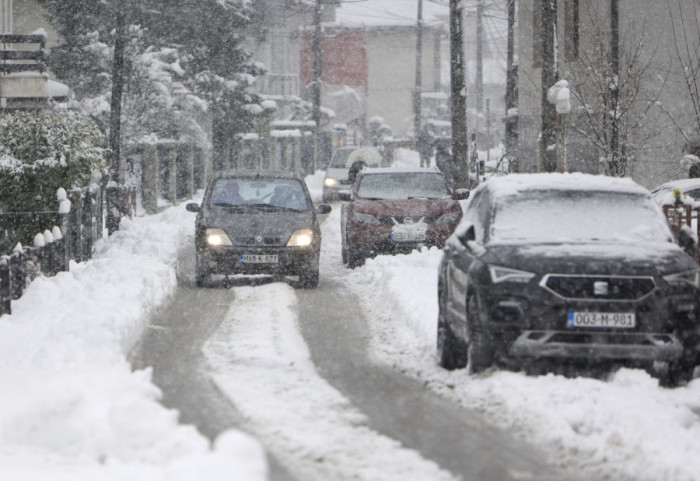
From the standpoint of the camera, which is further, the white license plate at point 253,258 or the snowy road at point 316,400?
the white license plate at point 253,258

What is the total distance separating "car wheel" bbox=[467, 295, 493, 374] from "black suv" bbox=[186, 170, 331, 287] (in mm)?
7257

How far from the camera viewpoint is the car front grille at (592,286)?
27.6 ft

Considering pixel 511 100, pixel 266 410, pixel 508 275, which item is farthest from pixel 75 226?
pixel 511 100

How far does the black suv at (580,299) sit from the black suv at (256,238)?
6905mm

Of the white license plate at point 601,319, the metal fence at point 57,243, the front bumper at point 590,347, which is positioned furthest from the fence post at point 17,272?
the white license plate at point 601,319

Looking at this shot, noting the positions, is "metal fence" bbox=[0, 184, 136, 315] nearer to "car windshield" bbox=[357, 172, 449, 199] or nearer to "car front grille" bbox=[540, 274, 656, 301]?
"car windshield" bbox=[357, 172, 449, 199]

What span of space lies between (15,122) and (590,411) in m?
13.8

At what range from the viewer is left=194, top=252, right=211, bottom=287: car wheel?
15.8 meters

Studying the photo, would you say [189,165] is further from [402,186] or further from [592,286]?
[592,286]

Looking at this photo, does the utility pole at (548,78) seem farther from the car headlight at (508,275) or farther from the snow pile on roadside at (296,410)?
the car headlight at (508,275)

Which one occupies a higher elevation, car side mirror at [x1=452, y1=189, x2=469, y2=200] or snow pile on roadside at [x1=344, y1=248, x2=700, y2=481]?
car side mirror at [x1=452, y1=189, x2=469, y2=200]

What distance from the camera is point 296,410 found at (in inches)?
315

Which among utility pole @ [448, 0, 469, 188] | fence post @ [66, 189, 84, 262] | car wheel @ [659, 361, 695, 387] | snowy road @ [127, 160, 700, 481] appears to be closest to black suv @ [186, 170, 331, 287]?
fence post @ [66, 189, 84, 262]

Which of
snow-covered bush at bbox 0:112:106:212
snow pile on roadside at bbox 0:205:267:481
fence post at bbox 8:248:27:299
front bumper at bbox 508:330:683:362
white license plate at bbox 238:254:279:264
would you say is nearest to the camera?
snow pile on roadside at bbox 0:205:267:481
